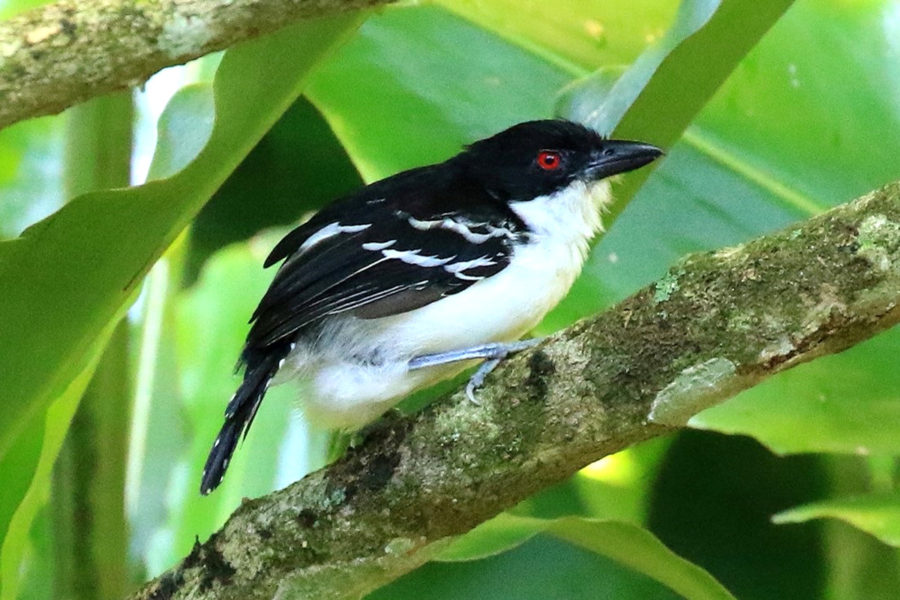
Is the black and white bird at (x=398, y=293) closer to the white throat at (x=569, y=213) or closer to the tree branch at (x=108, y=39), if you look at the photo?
the white throat at (x=569, y=213)

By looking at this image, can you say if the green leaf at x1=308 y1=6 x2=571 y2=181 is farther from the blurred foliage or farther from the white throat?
the white throat

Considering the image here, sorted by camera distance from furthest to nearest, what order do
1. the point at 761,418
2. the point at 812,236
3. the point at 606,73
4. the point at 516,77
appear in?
the point at 516,77, the point at 606,73, the point at 761,418, the point at 812,236

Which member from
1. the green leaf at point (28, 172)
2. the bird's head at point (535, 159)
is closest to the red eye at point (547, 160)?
the bird's head at point (535, 159)

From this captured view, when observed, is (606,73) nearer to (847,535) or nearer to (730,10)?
(730,10)

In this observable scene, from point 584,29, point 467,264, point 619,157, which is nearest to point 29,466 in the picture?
point 467,264

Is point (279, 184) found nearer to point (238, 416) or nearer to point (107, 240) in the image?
point (238, 416)

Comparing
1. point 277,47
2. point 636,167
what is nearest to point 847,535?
point 636,167
